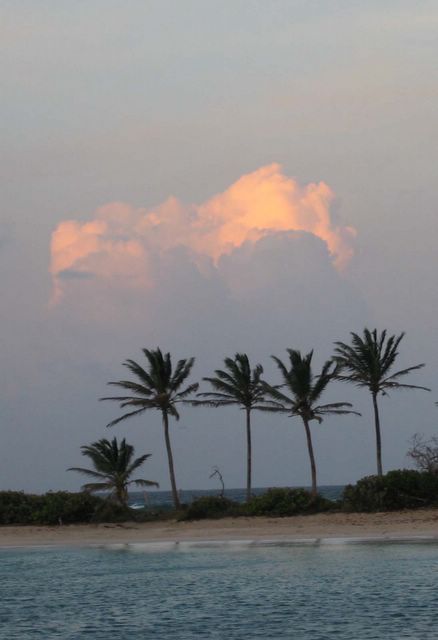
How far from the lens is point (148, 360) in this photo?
6781 cm

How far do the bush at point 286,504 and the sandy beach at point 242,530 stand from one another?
985 millimetres

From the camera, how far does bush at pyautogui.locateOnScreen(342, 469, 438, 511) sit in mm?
57656

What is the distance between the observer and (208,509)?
204 feet

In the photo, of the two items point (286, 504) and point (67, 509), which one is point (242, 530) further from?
point (67, 509)

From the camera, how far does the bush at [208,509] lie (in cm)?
6172

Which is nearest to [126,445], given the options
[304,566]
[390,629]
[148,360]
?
[148,360]

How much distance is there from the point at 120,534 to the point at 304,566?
18426mm

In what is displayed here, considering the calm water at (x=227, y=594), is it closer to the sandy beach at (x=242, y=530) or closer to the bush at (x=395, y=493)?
the sandy beach at (x=242, y=530)

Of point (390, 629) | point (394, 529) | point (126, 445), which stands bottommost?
point (390, 629)

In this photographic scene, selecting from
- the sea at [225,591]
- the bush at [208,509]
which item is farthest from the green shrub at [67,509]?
the sea at [225,591]

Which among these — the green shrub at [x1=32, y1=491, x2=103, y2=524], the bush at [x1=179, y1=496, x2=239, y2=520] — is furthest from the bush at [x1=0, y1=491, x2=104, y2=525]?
the bush at [x1=179, y1=496, x2=239, y2=520]

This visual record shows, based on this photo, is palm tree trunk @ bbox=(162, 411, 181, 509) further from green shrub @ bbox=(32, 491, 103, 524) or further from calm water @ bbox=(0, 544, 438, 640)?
calm water @ bbox=(0, 544, 438, 640)

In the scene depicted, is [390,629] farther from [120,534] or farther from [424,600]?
[120,534]

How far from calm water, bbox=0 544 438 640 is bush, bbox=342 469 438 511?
8.14 meters
